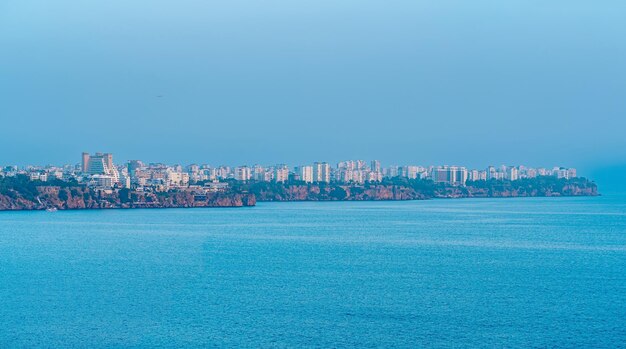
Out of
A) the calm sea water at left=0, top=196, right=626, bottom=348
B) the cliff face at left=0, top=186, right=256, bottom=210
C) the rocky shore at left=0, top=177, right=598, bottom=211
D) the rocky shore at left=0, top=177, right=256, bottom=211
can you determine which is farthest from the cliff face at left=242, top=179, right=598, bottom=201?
the calm sea water at left=0, top=196, right=626, bottom=348

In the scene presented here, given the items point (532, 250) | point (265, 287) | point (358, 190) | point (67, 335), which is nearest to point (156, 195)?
point (358, 190)

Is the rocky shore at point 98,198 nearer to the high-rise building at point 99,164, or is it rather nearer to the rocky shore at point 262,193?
the rocky shore at point 262,193

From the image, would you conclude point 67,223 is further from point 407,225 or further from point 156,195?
point 156,195

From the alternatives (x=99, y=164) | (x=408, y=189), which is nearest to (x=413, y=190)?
(x=408, y=189)

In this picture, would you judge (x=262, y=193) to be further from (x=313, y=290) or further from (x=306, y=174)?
(x=313, y=290)

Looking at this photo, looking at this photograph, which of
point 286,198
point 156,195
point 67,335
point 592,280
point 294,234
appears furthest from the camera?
point 286,198

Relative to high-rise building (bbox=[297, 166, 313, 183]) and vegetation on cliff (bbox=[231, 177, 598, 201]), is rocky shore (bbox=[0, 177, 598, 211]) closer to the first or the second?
vegetation on cliff (bbox=[231, 177, 598, 201])
